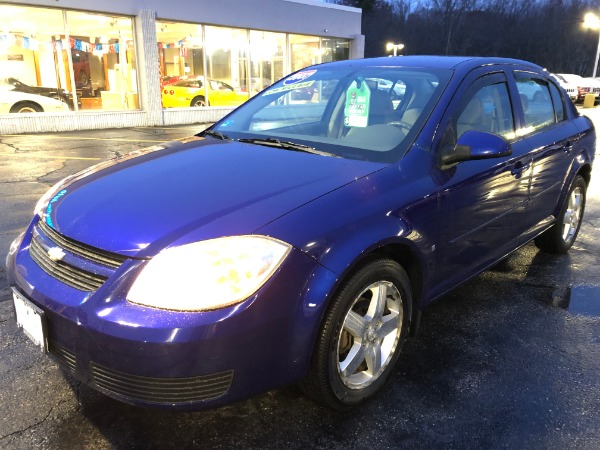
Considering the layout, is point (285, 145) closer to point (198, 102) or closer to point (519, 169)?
point (519, 169)

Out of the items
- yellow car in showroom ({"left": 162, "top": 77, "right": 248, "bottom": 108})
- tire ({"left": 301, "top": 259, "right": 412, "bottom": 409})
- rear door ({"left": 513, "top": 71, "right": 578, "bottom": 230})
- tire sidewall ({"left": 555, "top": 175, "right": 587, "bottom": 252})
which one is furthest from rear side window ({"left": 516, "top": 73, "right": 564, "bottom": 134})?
yellow car in showroom ({"left": 162, "top": 77, "right": 248, "bottom": 108})

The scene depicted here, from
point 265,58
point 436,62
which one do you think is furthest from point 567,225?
point 265,58

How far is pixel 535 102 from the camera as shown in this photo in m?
3.85

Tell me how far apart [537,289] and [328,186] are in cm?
239

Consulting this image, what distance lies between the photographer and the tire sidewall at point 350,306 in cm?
210

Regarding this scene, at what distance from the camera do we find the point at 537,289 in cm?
383

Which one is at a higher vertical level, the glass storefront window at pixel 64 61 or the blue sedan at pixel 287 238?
the glass storefront window at pixel 64 61

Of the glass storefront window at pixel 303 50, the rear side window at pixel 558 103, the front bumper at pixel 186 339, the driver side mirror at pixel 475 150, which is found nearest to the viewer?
the front bumper at pixel 186 339

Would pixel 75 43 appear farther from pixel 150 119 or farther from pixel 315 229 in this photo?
pixel 315 229

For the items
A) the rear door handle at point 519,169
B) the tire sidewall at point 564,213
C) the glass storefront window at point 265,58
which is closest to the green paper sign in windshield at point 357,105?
the rear door handle at point 519,169

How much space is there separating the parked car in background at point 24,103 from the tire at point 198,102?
4.26 meters

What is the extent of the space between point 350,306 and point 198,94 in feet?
53.1

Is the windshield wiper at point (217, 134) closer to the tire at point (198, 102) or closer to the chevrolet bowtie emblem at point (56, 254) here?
the chevrolet bowtie emblem at point (56, 254)

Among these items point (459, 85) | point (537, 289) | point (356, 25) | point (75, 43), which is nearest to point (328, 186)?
point (459, 85)
